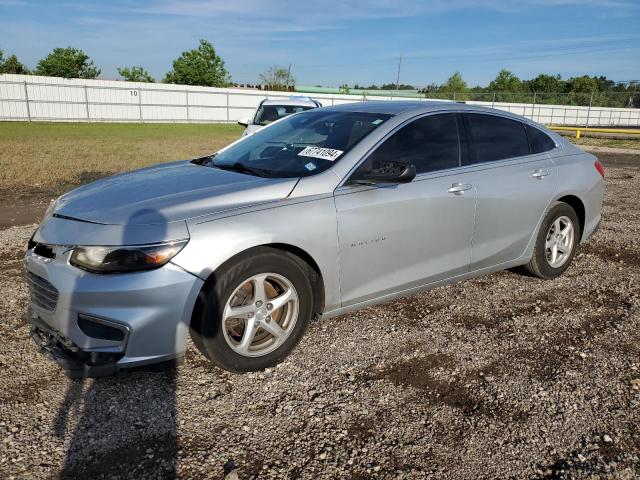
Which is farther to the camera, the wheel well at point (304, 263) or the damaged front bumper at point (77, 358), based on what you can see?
the wheel well at point (304, 263)

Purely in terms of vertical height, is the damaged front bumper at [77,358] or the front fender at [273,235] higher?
the front fender at [273,235]

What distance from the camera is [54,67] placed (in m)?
63.2

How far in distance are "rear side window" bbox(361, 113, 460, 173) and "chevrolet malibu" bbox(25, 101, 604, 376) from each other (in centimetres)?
1

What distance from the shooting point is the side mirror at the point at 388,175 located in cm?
342

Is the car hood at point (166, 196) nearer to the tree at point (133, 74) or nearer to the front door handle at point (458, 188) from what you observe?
the front door handle at point (458, 188)

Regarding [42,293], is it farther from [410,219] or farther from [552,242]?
[552,242]

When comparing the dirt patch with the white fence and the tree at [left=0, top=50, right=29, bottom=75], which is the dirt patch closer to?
the white fence

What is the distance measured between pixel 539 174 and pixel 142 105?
37009 millimetres

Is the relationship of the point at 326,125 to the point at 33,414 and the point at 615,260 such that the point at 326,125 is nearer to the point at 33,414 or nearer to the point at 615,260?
the point at 33,414

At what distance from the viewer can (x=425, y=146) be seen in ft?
13.2

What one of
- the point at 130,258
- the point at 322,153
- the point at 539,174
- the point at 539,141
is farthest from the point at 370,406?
the point at 539,141

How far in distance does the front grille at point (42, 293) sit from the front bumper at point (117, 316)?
0.01 m

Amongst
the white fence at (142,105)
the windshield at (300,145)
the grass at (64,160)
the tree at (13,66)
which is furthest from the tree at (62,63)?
the windshield at (300,145)

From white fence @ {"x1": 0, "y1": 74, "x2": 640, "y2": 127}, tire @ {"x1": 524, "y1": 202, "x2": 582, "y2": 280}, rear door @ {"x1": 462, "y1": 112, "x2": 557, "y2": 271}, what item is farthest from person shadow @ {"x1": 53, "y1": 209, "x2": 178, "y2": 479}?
white fence @ {"x1": 0, "y1": 74, "x2": 640, "y2": 127}
